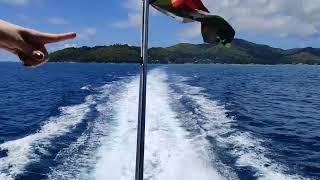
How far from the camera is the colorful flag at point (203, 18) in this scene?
18.0 feet

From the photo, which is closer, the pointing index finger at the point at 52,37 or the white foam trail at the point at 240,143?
the pointing index finger at the point at 52,37

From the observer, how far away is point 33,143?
1716 cm

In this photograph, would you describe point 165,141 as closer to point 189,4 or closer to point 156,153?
point 156,153

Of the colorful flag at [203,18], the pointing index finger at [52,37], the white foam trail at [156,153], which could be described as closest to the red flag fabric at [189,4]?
the colorful flag at [203,18]

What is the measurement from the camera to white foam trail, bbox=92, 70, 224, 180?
1402 cm

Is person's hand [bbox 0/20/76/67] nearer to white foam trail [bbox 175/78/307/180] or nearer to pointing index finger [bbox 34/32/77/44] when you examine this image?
pointing index finger [bbox 34/32/77/44]

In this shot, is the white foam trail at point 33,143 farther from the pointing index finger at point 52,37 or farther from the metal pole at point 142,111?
the pointing index finger at point 52,37

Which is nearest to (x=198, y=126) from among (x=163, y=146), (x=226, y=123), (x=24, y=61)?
(x=226, y=123)

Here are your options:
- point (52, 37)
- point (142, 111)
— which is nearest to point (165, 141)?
point (142, 111)

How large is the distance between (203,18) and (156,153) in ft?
35.9

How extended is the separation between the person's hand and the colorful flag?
11.3 ft

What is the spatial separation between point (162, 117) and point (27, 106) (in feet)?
45.3

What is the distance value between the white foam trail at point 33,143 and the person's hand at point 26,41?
11.8 m

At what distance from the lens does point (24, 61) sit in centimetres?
209
